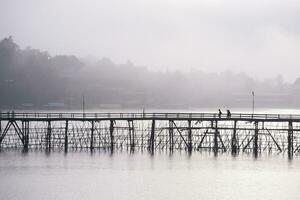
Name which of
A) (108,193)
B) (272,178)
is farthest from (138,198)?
(272,178)

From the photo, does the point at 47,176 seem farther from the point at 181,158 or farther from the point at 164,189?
the point at 181,158

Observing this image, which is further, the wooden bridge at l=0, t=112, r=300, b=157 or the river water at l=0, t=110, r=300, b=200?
the wooden bridge at l=0, t=112, r=300, b=157

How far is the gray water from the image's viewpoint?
218 ft

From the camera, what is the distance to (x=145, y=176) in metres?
75.6

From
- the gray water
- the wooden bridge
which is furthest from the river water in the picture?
the wooden bridge

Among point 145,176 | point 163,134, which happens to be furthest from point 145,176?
point 163,134

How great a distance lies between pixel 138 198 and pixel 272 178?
16.4m

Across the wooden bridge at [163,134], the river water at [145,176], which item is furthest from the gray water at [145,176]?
the wooden bridge at [163,134]

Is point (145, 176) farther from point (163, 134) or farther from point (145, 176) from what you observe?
point (163, 134)

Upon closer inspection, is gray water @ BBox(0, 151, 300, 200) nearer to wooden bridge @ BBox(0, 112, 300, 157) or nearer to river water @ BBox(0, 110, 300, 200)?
river water @ BBox(0, 110, 300, 200)

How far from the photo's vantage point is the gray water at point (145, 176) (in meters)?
66.5

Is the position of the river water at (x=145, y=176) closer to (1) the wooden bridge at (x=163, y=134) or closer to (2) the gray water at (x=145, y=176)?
(2) the gray water at (x=145, y=176)

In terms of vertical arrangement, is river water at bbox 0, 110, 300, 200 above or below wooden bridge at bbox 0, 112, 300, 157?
below

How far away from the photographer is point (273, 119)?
293 ft
